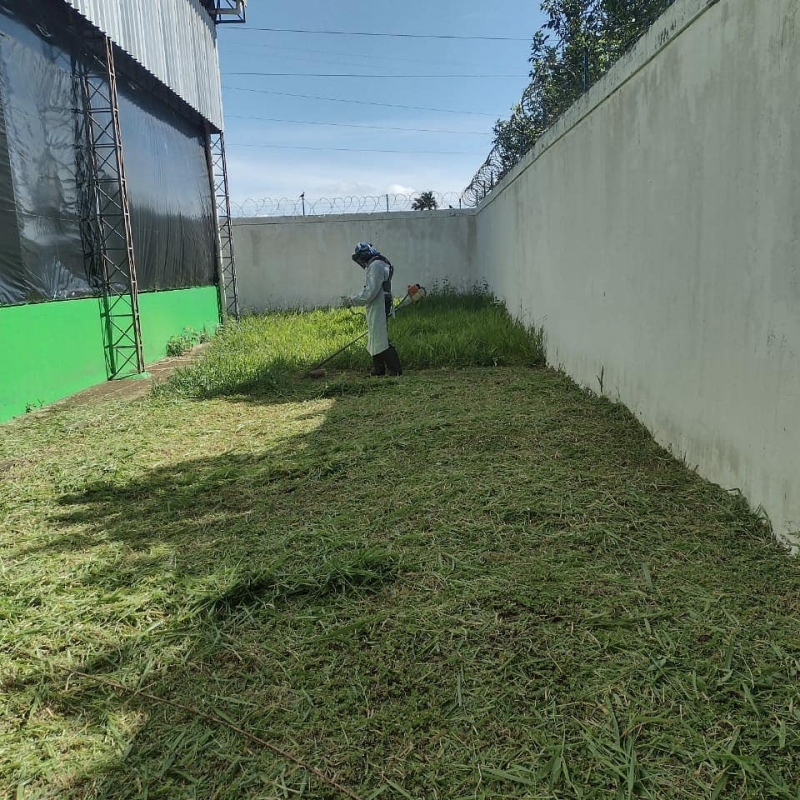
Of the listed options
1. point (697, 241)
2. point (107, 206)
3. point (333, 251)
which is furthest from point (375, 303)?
point (333, 251)

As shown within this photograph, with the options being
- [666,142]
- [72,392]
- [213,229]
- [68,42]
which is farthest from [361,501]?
[213,229]

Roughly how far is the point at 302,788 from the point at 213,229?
1394 centimetres

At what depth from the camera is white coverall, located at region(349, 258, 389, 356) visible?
7.49 metres

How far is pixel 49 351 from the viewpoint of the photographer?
735 centimetres

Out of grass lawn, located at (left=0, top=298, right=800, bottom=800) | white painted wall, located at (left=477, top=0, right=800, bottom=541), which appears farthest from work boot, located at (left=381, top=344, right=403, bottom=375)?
grass lawn, located at (left=0, top=298, right=800, bottom=800)

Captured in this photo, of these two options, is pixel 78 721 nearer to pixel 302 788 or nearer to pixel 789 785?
pixel 302 788

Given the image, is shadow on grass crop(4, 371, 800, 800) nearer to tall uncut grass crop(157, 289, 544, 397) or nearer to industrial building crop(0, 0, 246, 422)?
tall uncut grass crop(157, 289, 544, 397)

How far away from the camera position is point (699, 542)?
9.55 ft

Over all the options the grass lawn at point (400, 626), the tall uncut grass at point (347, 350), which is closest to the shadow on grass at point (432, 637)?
the grass lawn at point (400, 626)

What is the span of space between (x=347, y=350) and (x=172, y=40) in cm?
665

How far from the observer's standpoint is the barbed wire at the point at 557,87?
512 cm

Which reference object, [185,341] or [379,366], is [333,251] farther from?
[379,366]

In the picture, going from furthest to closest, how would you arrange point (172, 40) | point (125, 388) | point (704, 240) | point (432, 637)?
point (172, 40), point (125, 388), point (704, 240), point (432, 637)

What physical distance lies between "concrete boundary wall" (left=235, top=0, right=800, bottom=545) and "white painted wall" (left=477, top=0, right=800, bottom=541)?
0.03ft
